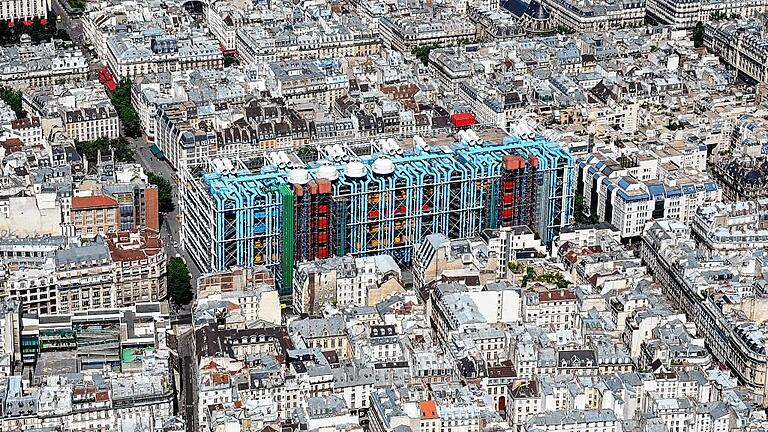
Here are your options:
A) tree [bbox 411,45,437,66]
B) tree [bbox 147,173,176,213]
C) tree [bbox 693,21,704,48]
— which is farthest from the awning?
tree [bbox 693,21,704,48]

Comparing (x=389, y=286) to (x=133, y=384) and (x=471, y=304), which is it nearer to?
(x=471, y=304)

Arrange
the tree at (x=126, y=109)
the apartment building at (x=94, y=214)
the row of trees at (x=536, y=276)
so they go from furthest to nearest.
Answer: the tree at (x=126, y=109) < the apartment building at (x=94, y=214) < the row of trees at (x=536, y=276)

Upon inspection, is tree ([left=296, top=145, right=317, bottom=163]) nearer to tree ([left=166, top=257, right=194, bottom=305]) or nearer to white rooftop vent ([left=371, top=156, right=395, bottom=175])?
white rooftop vent ([left=371, top=156, right=395, bottom=175])

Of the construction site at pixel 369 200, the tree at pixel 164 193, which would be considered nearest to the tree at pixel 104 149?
the tree at pixel 164 193

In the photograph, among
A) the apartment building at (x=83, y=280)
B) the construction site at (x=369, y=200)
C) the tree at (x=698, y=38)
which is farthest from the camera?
the tree at (x=698, y=38)

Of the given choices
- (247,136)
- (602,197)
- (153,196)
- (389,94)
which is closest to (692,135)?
(602,197)

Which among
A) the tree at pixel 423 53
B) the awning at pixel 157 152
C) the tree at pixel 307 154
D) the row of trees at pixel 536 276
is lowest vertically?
the awning at pixel 157 152

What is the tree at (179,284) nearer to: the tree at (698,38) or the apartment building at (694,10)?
the tree at (698,38)
